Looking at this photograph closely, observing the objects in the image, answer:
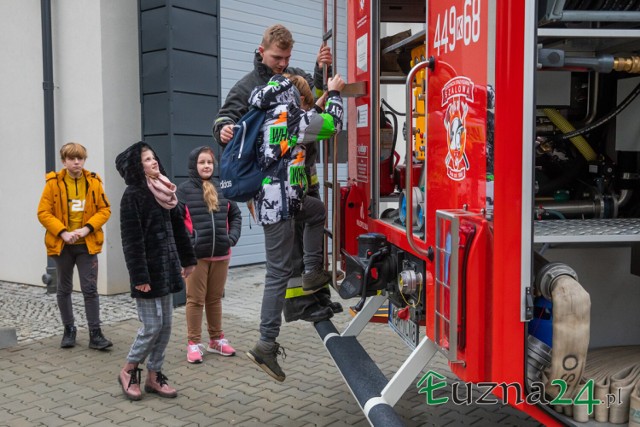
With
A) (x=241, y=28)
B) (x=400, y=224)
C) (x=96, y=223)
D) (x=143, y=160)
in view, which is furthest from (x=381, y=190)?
(x=241, y=28)

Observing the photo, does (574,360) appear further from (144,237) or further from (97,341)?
(97,341)

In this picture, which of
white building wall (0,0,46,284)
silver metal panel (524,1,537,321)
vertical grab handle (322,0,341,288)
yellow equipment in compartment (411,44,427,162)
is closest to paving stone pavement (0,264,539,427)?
vertical grab handle (322,0,341,288)

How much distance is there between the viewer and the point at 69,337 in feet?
20.2

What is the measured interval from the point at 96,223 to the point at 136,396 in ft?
5.96

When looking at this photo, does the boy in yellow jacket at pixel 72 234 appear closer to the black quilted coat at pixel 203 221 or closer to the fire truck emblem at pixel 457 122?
the black quilted coat at pixel 203 221

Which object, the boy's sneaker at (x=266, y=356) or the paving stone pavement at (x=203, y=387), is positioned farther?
the paving stone pavement at (x=203, y=387)

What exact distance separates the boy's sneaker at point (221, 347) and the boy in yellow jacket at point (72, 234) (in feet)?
2.88

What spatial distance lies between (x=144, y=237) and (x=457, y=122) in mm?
2648

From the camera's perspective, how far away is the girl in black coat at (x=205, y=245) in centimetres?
572

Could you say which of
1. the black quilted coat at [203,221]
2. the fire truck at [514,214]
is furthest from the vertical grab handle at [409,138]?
the black quilted coat at [203,221]

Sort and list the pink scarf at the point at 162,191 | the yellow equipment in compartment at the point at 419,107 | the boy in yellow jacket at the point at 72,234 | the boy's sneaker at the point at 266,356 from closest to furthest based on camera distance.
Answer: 1. the boy's sneaker at the point at 266,356
2. the yellow equipment in compartment at the point at 419,107
3. the pink scarf at the point at 162,191
4. the boy in yellow jacket at the point at 72,234

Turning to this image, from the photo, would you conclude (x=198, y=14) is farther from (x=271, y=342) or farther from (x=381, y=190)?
(x=271, y=342)

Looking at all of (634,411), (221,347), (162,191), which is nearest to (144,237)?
(162,191)

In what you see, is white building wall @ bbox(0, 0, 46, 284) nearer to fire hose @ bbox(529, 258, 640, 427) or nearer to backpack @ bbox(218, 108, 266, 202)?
backpack @ bbox(218, 108, 266, 202)
